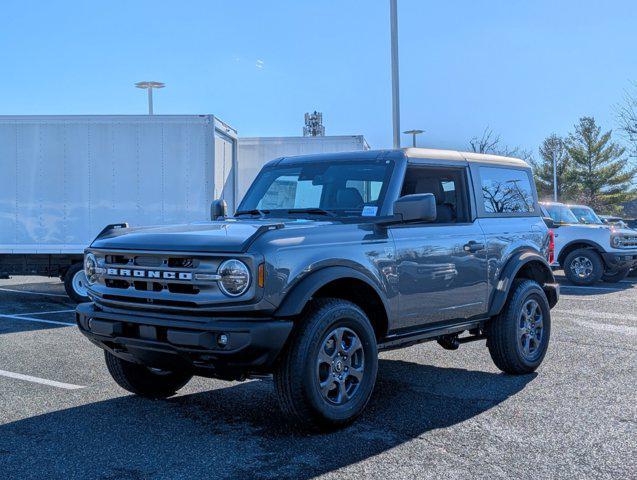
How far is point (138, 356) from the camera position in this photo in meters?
4.90

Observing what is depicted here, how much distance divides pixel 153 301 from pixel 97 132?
27.9 feet

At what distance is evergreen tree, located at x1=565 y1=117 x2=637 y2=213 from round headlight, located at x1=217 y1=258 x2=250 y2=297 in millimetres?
63043

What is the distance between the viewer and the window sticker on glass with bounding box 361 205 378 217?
556cm

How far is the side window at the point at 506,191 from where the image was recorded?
670 centimetres

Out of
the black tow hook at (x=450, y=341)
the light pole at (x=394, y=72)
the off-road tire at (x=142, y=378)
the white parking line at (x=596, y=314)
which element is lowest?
the white parking line at (x=596, y=314)

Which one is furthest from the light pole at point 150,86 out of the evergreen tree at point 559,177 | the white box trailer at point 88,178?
the evergreen tree at point 559,177

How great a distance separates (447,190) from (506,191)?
2.72 feet

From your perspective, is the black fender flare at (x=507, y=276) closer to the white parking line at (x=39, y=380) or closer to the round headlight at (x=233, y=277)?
the round headlight at (x=233, y=277)

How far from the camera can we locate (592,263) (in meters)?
15.7

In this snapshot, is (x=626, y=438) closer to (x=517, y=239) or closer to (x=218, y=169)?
(x=517, y=239)

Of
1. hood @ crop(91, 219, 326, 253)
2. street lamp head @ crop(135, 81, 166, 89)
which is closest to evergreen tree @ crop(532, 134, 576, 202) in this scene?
street lamp head @ crop(135, 81, 166, 89)

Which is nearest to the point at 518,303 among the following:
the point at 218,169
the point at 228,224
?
the point at 228,224

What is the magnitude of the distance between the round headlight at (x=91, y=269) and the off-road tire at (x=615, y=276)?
13.3m

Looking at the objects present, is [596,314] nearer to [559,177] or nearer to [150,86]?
[150,86]
